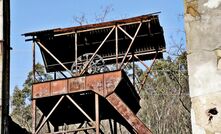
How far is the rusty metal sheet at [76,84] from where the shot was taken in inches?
673

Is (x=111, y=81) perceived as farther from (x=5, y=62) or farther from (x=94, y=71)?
(x=5, y=62)

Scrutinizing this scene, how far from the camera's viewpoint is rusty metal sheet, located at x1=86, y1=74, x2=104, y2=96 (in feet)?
55.6

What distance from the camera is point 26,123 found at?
140ft

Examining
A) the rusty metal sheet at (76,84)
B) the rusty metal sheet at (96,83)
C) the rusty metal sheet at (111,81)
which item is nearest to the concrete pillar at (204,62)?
the rusty metal sheet at (111,81)

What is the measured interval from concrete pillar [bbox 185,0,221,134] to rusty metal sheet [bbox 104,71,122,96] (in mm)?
12958

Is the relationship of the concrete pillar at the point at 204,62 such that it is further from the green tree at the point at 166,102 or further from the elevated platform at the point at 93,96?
the green tree at the point at 166,102

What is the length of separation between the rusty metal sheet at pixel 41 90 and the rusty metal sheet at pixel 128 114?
2174 millimetres

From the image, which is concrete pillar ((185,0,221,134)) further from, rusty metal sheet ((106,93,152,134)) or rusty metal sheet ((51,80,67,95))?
rusty metal sheet ((51,80,67,95))

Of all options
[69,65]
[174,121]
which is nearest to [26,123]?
[174,121]

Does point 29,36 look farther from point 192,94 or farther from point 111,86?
point 192,94

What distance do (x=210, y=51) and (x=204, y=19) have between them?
0.81ft

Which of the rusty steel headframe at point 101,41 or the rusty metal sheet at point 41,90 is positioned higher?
the rusty steel headframe at point 101,41

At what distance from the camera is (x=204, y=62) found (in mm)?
3619

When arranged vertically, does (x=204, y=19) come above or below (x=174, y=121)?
above
